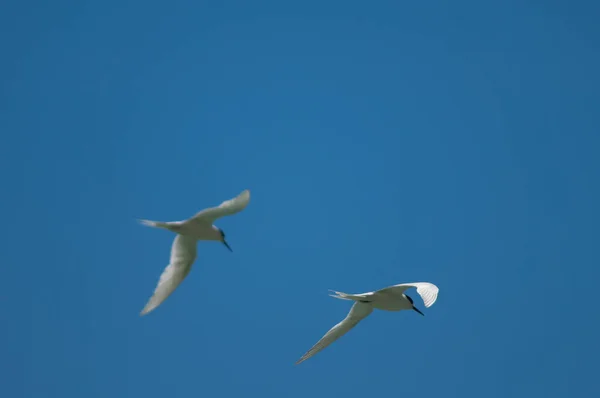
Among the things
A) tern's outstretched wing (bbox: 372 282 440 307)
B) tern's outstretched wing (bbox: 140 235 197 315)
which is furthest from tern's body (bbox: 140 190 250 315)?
tern's outstretched wing (bbox: 372 282 440 307)

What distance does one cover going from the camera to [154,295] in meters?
18.5

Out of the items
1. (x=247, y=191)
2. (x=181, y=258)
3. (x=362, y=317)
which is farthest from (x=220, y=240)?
(x=362, y=317)

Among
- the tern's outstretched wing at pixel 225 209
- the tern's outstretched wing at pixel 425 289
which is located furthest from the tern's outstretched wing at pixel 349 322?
the tern's outstretched wing at pixel 225 209

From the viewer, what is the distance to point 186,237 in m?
18.6

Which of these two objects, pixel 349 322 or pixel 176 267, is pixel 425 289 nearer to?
pixel 349 322

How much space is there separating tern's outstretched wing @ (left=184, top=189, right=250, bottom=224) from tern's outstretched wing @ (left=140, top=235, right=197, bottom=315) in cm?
135

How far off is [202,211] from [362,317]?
16.4ft

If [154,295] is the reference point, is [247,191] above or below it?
above

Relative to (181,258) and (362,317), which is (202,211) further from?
(362,317)

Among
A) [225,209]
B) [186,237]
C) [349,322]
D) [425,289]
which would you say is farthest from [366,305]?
[225,209]

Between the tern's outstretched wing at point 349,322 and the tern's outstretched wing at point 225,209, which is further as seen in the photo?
the tern's outstretched wing at point 349,322

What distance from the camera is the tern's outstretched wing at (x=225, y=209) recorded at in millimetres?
15969

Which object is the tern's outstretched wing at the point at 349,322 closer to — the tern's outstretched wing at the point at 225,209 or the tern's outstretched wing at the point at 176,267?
the tern's outstretched wing at the point at 176,267

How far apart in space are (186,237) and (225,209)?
8.30 feet
